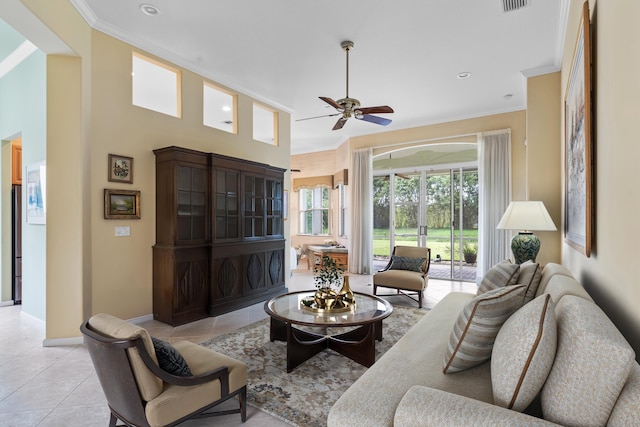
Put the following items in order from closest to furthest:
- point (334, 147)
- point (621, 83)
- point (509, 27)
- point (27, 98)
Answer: point (621, 83)
point (509, 27)
point (27, 98)
point (334, 147)

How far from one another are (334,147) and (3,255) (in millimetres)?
6696

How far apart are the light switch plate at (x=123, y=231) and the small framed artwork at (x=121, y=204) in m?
0.11

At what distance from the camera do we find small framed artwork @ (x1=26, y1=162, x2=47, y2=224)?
3.63m

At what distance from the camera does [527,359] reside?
3.83 feet

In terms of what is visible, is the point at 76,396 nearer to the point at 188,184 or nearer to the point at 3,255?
the point at 188,184

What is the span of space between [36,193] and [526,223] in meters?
5.26

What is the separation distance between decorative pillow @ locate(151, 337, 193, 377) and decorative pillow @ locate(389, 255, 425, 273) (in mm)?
3811

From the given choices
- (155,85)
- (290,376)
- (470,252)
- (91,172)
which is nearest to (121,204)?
(91,172)

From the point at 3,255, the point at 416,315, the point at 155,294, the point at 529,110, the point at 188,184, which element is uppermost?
the point at 529,110

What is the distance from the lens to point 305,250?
8.82m

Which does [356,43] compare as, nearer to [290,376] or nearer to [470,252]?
[290,376]

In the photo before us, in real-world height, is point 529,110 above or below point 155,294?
above

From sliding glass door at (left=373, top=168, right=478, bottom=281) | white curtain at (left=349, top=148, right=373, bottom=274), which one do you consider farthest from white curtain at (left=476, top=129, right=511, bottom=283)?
white curtain at (left=349, top=148, right=373, bottom=274)

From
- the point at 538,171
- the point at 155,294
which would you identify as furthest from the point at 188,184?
the point at 538,171
